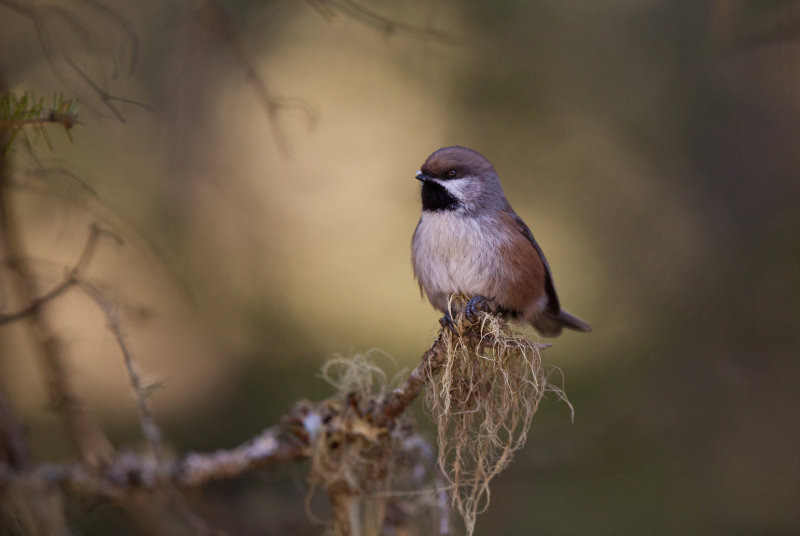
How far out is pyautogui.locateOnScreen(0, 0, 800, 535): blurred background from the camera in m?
3.65

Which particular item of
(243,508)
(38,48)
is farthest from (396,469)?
(38,48)

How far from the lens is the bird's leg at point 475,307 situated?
7.41 feet

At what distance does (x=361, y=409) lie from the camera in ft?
7.35

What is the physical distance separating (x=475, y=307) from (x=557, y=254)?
1.67 m

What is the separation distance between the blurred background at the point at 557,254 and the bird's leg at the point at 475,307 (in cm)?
120

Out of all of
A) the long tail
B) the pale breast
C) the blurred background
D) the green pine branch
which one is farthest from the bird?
the green pine branch

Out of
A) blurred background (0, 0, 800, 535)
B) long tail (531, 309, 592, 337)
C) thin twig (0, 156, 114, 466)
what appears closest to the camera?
thin twig (0, 156, 114, 466)

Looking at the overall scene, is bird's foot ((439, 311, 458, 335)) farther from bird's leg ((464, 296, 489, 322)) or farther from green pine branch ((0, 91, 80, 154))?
green pine branch ((0, 91, 80, 154))


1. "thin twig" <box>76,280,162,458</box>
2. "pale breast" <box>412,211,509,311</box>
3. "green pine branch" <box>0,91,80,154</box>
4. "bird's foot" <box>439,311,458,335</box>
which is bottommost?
"thin twig" <box>76,280,162,458</box>

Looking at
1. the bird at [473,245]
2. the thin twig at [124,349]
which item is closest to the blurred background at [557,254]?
the bird at [473,245]

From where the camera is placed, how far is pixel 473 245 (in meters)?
2.69

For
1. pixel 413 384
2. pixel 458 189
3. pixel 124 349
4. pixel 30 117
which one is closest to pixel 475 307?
pixel 413 384

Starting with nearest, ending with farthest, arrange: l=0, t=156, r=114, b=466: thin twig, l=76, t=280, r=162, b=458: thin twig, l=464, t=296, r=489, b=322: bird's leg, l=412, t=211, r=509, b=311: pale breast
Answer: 1. l=76, t=280, r=162, b=458: thin twig
2. l=464, t=296, r=489, b=322: bird's leg
3. l=412, t=211, r=509, b=311: pale breast
4. l=0, t=156, r=114, b=466: thin twig

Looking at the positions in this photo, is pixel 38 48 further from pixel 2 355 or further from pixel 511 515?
pixel 511 515
